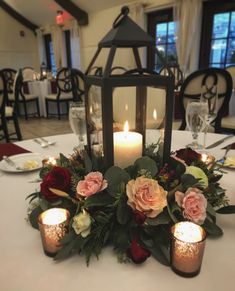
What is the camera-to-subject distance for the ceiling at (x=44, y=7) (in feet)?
18.3

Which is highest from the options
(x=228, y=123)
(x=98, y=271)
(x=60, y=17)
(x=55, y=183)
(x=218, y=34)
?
(x=60, y=17)

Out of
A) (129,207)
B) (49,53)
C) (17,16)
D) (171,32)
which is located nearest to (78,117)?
(129,207)

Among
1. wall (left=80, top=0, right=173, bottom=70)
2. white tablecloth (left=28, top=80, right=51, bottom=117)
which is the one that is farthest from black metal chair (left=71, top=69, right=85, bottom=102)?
wall (left=80, top=0, right=173, bottom=70)

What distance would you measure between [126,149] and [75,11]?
6.41 meters

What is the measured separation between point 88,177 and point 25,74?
242 inches

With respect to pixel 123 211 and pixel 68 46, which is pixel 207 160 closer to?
pixel 123 211

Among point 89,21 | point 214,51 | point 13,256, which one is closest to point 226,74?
point 13,256

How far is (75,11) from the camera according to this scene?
6.05 metres

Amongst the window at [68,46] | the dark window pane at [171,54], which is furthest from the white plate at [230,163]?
the window at [68,46]

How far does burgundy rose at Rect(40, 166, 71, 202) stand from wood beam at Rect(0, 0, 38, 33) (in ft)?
28.1

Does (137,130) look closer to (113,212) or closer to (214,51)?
(113,212)

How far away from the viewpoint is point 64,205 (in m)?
0.51

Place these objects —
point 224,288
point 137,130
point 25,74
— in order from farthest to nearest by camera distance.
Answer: point 25,74
point 137,130
point 224,288

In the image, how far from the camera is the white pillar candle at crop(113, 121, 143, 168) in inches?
21.4
